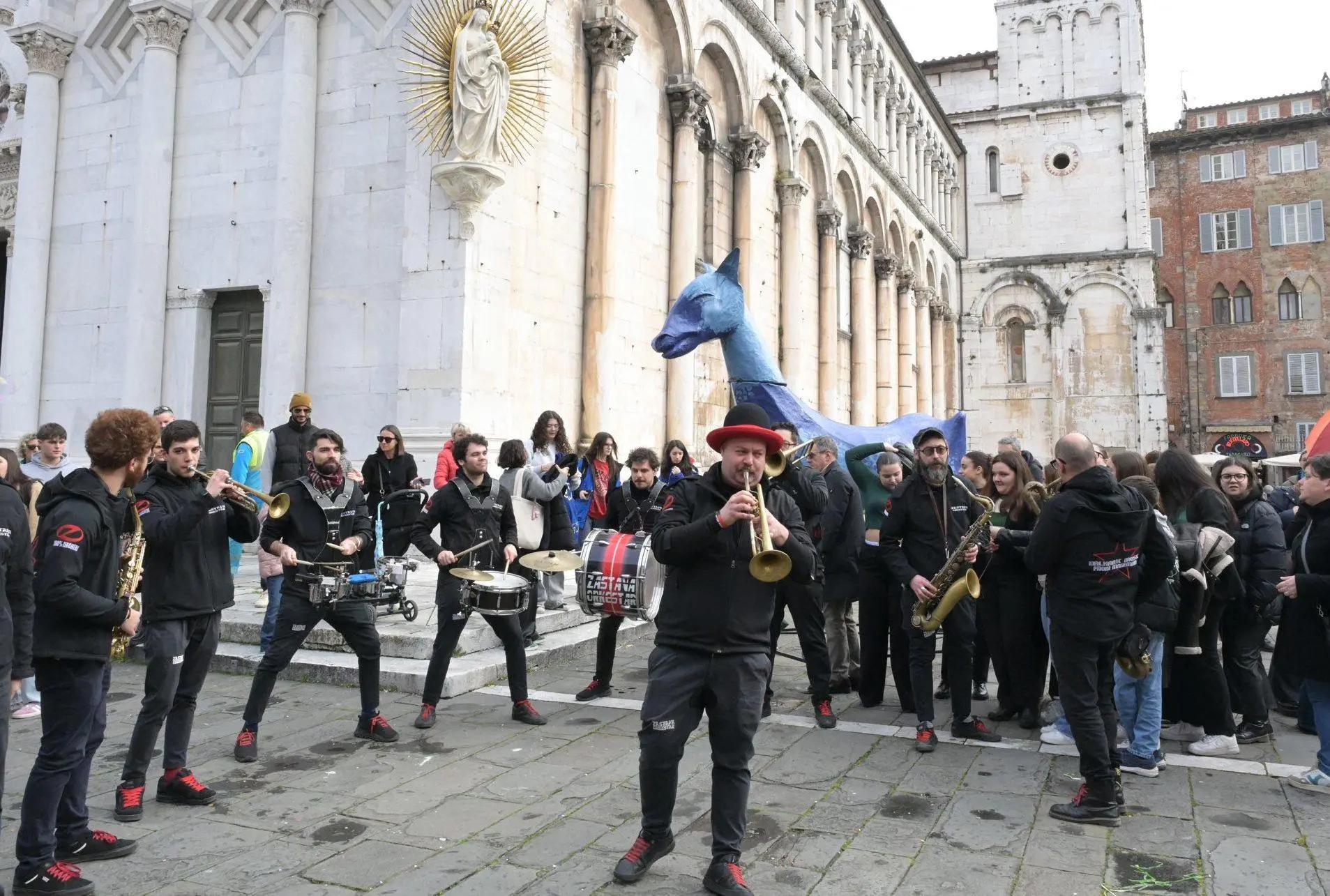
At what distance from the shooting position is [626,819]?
14.6ft

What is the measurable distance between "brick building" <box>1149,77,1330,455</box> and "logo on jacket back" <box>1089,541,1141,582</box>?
3797 centimetres

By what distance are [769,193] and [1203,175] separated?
103 feet

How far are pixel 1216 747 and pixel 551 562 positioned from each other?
4357mm

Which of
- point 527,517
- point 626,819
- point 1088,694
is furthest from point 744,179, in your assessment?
point 626,819

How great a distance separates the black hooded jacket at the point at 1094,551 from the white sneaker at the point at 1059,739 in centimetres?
126

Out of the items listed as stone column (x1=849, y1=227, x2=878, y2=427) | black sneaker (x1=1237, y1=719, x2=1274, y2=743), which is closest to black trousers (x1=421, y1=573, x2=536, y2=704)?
black sneaker (x1=1237, y1=719, x2=1274, y2=743)

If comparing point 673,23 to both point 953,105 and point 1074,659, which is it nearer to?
point 1074,659

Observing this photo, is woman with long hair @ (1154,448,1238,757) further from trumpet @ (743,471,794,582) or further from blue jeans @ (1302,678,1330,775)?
trumpet @ (743,471,794,582)

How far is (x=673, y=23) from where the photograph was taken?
15.7 meters

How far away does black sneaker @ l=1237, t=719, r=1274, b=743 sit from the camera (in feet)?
19.6

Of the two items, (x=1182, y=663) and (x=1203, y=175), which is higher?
(x=1203, y=175)

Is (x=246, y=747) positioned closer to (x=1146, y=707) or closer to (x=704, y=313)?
(x=1146, y=707)

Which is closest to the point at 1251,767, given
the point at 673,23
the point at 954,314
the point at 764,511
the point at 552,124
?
the point at 764,511

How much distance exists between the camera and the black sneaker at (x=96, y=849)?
12.7 ft
